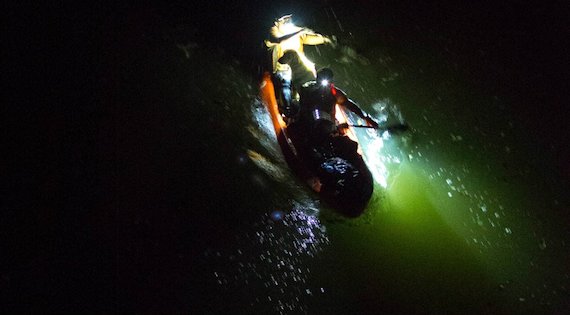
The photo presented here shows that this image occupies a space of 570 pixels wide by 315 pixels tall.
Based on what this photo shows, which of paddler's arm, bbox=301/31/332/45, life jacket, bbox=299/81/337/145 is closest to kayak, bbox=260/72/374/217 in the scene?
life jacket, bbox=299/81/337/145

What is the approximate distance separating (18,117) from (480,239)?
9.52 metres

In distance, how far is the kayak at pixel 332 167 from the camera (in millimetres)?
5484

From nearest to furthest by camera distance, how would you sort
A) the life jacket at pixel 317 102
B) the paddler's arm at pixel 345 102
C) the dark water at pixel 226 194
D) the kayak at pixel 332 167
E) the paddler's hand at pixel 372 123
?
the dark water at pixel 226 194 → the kayak at pixel 332 167 → the life jacket at pixel 317 102 → the paddler's hand at pixel 372 123 → the paddler's arm at pixel 345 102

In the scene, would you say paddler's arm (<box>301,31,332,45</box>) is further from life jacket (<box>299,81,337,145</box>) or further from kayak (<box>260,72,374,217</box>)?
kayak (<box>260,72,374,217</box>)

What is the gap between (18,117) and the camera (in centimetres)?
403

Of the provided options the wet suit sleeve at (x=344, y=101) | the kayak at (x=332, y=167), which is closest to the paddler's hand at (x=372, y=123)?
the wet suit sleeve at (x=344, y=101)

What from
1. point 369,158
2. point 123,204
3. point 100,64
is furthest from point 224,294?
point 369,158

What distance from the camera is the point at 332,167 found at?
559cm

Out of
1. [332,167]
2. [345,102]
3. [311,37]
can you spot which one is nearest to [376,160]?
[345,102]

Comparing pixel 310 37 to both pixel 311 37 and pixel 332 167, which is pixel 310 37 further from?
pixel 332 167

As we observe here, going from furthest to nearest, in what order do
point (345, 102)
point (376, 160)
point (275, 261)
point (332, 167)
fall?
point (376, 160) → point (345, 102) → point (332, 167) → point (275, 261)

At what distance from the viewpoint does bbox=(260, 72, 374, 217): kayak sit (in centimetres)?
548

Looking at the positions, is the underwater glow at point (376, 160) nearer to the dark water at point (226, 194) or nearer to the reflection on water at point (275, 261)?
the dark water at point (226, 194)

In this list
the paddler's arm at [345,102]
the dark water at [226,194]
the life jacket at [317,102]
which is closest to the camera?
the dark water at [226,194]
